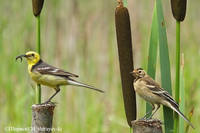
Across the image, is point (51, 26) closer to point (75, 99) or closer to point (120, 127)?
point (75, 99)

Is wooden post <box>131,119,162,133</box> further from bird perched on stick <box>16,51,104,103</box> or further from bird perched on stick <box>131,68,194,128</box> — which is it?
bird perched on stick <box>16,51,104,103</box>

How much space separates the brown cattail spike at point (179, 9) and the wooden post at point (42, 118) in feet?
2.80

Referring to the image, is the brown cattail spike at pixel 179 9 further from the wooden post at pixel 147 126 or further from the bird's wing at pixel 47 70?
the bird's wing at pixel 47 70

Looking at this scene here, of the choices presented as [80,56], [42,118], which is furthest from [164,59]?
[80,56]

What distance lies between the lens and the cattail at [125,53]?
2529 millimetres

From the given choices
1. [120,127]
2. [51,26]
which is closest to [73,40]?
[51,26]

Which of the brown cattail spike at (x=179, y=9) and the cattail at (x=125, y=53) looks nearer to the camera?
the brown cattail spike at (x=179, y=9)

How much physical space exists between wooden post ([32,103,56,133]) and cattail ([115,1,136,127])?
0.46 metres

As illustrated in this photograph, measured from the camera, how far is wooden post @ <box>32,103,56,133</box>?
2318mm

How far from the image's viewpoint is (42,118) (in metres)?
2.38

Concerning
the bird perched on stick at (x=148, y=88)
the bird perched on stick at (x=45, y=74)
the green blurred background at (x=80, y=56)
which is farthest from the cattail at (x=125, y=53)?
the green blurred background at (x=80, y=56)

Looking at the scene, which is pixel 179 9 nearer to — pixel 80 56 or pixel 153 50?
pixel 153 50

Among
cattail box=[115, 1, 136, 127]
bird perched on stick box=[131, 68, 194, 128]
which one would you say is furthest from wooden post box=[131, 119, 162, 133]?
bird perched on stick box=[131, 68, 194, 128]

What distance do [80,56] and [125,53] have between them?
3.70 metres
